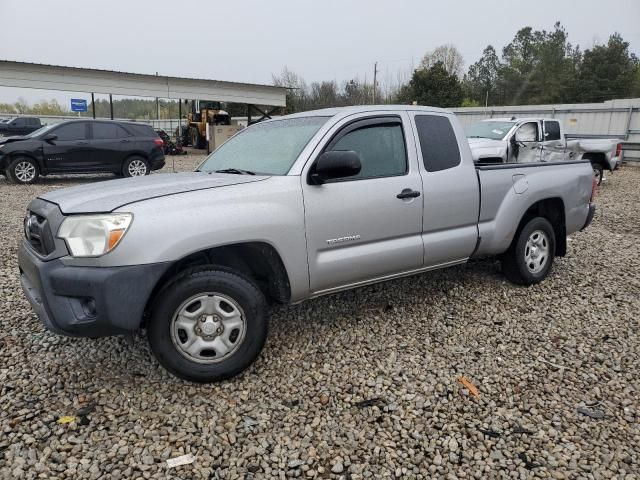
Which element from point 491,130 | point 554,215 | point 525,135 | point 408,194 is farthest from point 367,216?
point 525,135

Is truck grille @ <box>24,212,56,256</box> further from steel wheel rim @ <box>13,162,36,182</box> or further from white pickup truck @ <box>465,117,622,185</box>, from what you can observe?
steel wheel rim @ <box>13,162,36,182</box>

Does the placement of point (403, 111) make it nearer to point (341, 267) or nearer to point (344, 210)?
point (344, 210)

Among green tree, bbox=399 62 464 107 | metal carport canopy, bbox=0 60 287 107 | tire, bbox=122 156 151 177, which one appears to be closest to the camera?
tire, bbox=122 156 151 177

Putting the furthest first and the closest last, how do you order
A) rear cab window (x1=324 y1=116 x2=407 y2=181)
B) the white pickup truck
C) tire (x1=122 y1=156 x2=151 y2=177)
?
tire (x1=122 y1=156 x2=151 y2=177) < the white pickup truck < rear cab window (x1=324 y1=116 x2=407 y2=181)

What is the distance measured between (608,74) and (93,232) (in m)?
48.9

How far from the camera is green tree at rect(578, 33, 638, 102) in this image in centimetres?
4079

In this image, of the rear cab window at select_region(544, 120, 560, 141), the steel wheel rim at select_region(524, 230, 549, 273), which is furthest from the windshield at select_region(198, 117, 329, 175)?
the rear cab window at select_region(544, 120, 560, 141)

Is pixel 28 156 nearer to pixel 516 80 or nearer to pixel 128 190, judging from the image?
pixel 128 190

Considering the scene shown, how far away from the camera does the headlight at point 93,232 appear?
2.62m

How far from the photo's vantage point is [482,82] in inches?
2388

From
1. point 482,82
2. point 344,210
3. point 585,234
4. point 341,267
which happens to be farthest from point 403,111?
point 482,82

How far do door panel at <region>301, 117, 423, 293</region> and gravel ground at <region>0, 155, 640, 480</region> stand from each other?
61 centimetres

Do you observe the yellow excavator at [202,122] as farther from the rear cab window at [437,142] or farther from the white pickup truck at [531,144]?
the rear cab window at [437,142]

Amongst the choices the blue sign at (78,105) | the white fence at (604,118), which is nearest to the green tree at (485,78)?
the white fence at (604,118)
